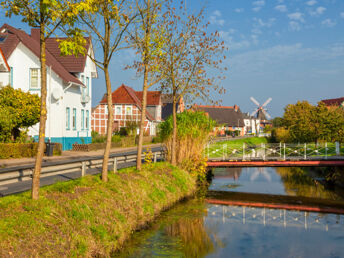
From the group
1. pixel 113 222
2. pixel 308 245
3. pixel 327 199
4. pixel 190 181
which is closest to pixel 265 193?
pixel 327 199

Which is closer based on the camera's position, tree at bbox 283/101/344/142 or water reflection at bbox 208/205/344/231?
water reflection at bbox 208/205/344/231

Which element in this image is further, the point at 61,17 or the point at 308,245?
the point at 308,245

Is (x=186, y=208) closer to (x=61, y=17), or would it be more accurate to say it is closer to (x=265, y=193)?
(x=265, y=193)

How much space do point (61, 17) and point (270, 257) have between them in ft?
27.5

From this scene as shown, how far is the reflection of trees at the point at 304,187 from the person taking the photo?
23.5 metres

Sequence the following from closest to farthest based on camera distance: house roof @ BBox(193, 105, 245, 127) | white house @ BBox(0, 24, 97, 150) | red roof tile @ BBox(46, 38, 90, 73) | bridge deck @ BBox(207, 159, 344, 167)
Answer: bridge deck @ BBox(207, 159, 344, 167)
white house @ BBox(0, 24, 97, 150)
red roof tile @ BBox(46, 38, 90, 73)
house roof @ BBox(193, 105, 245, 127)

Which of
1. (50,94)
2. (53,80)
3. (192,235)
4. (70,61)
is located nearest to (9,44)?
(53,80)

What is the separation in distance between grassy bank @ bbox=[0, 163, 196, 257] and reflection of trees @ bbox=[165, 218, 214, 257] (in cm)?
97

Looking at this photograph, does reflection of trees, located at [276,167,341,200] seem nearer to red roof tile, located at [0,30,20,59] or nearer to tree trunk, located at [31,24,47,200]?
tree trunk, located at [31,24,47,200]

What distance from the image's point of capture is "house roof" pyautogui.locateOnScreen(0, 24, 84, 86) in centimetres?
3141

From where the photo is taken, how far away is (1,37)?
107ft

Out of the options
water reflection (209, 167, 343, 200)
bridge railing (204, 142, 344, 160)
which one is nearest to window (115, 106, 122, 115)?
bridge railing (204, 142, 344, 160)

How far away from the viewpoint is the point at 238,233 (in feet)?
45.8

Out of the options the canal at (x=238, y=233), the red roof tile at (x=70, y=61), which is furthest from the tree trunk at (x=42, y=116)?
Answer: the red roof tile at (x=70, y=61)
